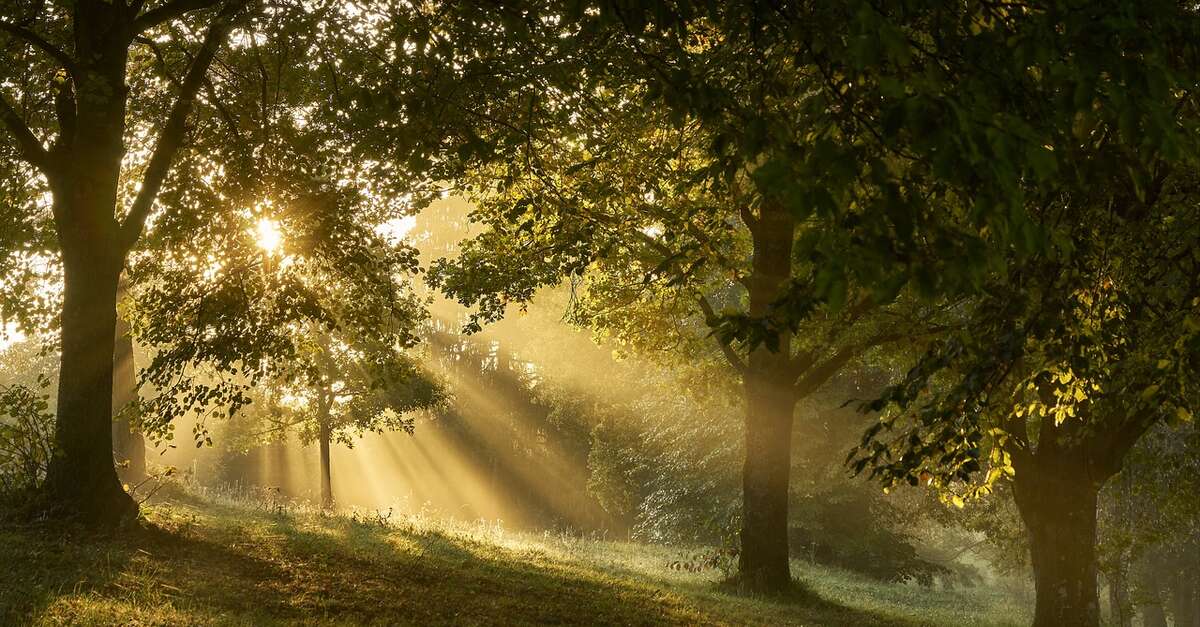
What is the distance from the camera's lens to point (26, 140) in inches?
397

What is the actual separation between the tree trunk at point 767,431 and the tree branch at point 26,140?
32.6ft

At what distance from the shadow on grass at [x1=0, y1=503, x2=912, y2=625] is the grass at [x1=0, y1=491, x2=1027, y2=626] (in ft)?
0.06

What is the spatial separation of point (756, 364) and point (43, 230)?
497 inches

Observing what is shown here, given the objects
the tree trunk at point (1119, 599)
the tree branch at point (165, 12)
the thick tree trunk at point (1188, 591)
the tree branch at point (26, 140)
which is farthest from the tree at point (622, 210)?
the thick tree trunk at point (1188, 591)

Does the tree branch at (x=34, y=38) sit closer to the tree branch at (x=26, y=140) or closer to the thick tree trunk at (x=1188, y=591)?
the tree branch at (x=26, y=140)

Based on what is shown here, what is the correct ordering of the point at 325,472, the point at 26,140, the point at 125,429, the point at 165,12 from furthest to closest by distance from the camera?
the point at 325,472
the point at 125,429
the point at 165,12
the point at 26,140

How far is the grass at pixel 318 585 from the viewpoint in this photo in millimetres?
7004

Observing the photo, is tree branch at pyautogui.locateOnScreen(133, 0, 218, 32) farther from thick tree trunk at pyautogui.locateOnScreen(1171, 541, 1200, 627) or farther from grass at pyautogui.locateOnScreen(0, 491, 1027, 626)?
thick tree trunk at pyautogui.locateOnScreen(1171, 541, 1200, 627)

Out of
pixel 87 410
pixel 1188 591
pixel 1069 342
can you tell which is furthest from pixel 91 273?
pixel 1188 591

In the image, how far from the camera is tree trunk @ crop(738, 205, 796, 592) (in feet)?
45.7

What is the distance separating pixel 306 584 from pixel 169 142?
6116 millimetres

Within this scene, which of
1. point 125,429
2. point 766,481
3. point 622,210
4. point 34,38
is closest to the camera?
point 34,38

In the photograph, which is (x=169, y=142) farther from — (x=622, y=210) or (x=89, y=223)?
(x=622, y=210)

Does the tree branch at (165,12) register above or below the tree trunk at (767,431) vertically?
above
